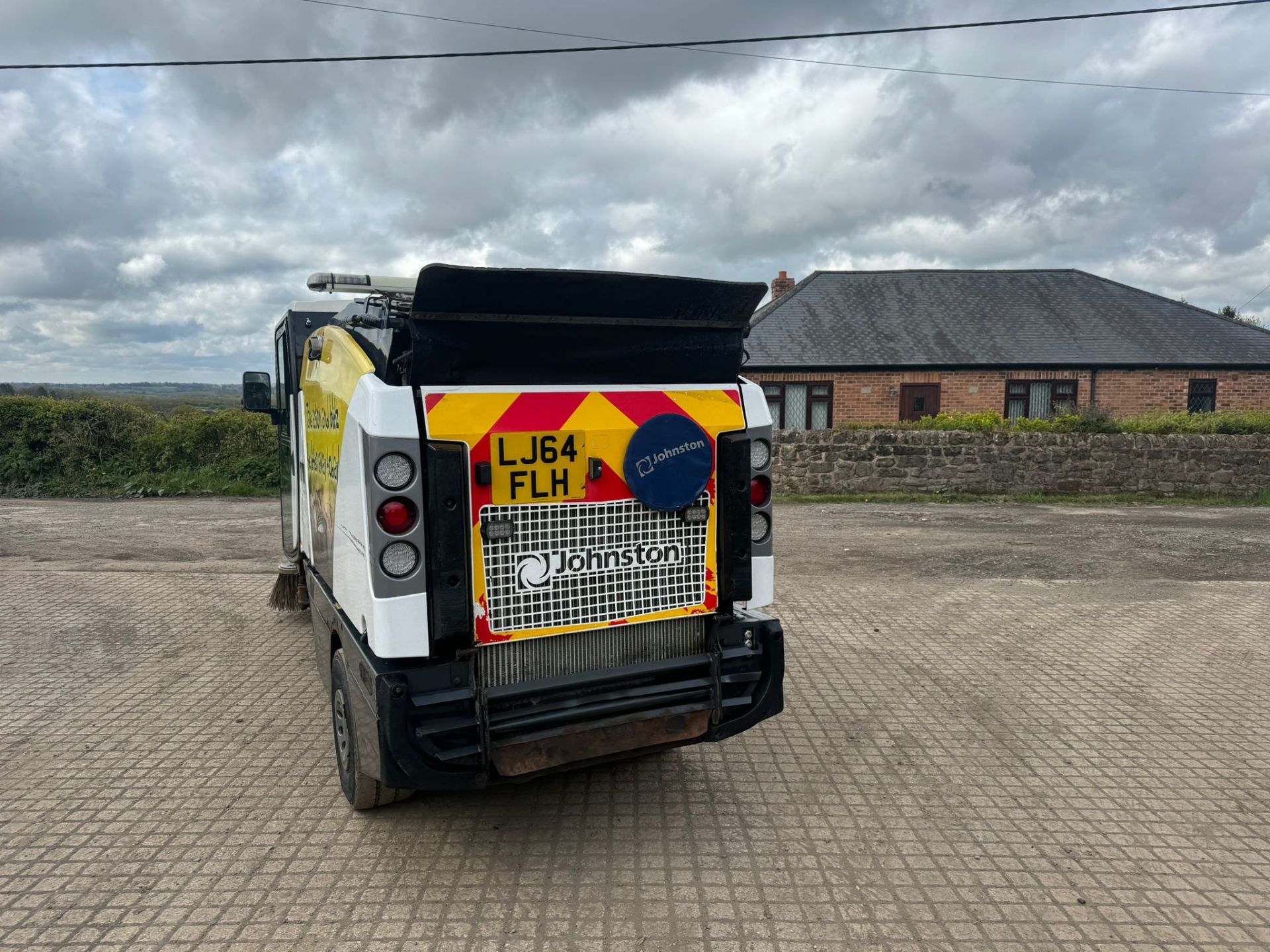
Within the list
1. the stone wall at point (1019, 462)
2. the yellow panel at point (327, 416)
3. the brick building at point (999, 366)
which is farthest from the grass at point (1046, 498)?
the yellow panel at point (327, 416)

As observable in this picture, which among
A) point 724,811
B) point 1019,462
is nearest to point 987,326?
point 1019,462

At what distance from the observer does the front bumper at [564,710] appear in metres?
3.16

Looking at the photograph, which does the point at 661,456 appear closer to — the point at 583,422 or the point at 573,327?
the point at 583,422

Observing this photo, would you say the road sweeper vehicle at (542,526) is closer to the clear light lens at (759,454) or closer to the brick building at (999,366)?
the clear light lens at (759,454)

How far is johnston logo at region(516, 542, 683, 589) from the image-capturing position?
3.37 m

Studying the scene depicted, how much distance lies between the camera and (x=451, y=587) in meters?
3.20

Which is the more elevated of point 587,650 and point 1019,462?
point 587,650

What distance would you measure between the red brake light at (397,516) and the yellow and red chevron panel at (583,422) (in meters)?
0.24

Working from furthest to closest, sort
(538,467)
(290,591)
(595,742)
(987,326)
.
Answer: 1. (987,326)
2. (290,591)
3. (595,742)
4. (538,467)

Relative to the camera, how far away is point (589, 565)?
11.5 feet

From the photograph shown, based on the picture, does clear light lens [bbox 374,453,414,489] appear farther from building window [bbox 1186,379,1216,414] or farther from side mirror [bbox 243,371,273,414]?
building window [bbox 1186,379,1216,414]

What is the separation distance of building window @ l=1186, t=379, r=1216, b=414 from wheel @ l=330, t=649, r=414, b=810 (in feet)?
75.3

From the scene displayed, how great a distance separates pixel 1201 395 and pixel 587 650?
22.9 metres

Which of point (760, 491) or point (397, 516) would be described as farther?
point (760, 491)
